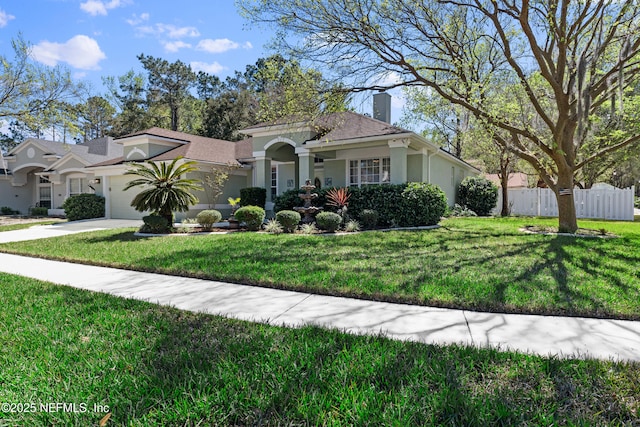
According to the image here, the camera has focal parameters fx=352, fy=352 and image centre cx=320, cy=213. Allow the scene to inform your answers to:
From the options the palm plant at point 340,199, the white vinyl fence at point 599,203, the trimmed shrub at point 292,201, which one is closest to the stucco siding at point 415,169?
the palm plant at point 340,199

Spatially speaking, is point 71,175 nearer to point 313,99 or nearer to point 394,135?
point 313,99

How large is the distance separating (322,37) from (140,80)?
36.4 meters

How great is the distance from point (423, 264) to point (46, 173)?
28720 mm

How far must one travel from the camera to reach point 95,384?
2697mm

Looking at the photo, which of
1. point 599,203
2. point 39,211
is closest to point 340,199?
point 599,203

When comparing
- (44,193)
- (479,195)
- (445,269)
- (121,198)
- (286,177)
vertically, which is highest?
(286,177)

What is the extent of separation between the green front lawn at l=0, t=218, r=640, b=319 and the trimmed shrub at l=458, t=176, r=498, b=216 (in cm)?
1039

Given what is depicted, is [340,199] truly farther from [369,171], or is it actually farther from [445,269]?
[445,269]

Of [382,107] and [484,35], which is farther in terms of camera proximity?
[382,107]

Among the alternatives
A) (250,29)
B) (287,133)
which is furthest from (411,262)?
(287,133)

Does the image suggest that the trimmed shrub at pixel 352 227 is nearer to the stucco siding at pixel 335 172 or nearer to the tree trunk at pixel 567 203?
the stucco siding at pixel 335 172

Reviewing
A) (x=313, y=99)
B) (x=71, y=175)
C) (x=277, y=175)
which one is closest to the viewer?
(x=313, y=99)

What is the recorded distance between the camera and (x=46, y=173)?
25.3 m

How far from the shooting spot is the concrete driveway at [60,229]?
13625mm
